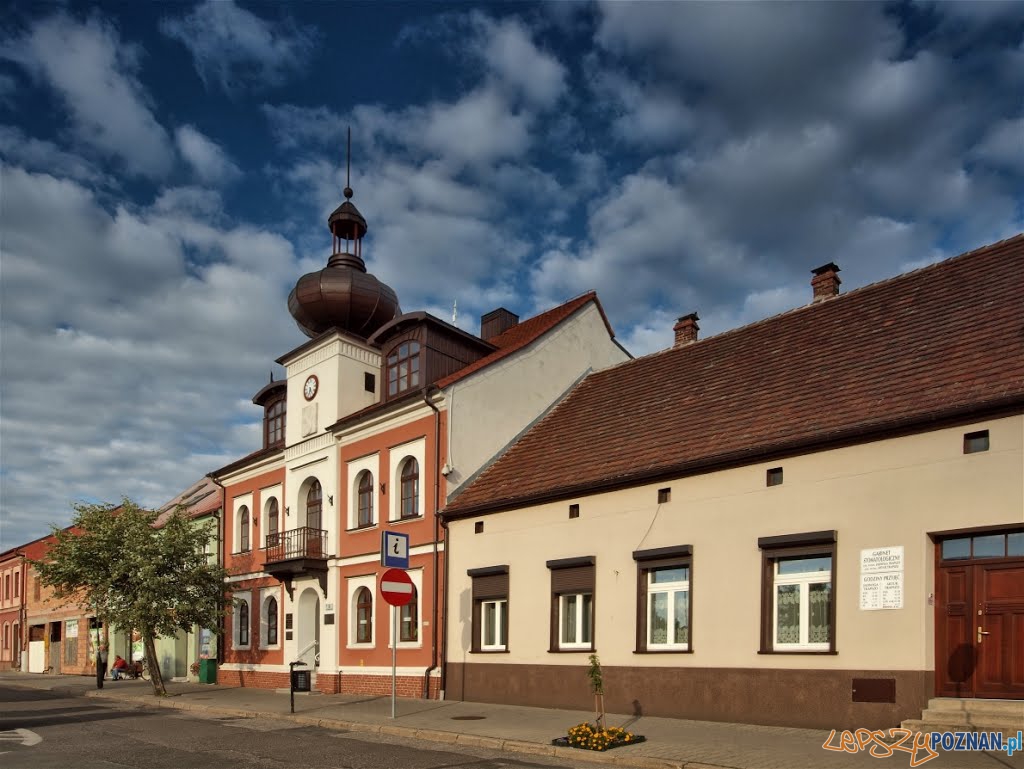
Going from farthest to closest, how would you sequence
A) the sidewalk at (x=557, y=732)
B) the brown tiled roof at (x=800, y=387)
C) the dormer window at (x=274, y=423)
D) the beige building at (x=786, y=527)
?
the dormer window at (x=274, y=423), the brown tiled roof at (x=800, y=387), the beige building at (x=786, y=527), the sidewalk at (x=557, y=732)

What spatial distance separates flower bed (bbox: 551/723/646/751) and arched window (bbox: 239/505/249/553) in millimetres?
19744

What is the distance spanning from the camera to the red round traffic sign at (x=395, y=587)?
51.3 feet

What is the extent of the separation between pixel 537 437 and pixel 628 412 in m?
3.09

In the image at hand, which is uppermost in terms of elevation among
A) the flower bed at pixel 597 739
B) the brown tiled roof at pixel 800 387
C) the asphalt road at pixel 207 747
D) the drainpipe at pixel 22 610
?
the brown tiled roof at pixel 800 387

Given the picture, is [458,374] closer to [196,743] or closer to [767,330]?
[767,330]

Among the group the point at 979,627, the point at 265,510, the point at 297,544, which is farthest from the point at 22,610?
the point at 979,627

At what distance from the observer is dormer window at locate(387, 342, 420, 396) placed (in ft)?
78.8

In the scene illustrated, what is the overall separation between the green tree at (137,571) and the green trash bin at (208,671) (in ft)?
12.2

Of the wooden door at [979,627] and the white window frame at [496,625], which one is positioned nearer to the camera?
the wooden door at [979,627]

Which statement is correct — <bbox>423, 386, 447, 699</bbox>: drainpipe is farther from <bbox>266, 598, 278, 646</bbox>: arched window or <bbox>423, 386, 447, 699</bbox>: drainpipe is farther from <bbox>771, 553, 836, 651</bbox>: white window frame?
<bbox>771, 553, 836, 651</bbox>: white window frame

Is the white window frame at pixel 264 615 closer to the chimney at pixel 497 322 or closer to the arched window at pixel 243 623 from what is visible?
the arched window at pixel 243 623

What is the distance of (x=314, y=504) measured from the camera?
26.5 metres

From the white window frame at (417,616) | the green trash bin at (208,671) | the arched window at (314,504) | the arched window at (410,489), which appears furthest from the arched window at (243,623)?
the arched window at (410,489)

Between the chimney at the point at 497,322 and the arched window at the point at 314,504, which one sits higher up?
the chimney at the point at 497,322
